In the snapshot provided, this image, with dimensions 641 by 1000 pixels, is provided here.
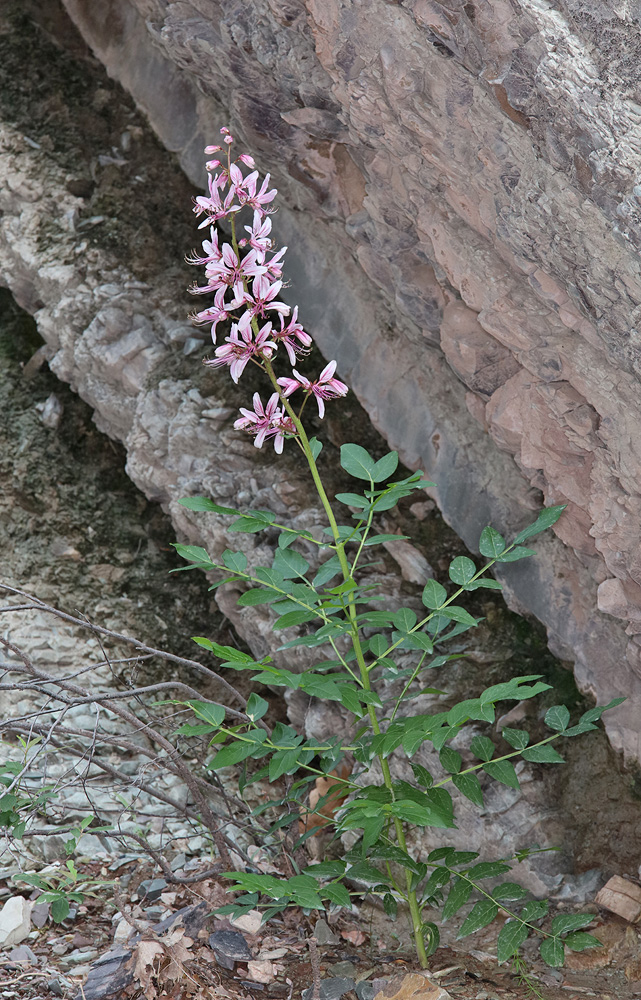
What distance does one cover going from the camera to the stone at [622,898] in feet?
6.18

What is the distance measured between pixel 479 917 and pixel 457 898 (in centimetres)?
7

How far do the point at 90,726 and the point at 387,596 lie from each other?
3.31 feet

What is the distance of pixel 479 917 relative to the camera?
1.69 meters

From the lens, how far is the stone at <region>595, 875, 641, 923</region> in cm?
188

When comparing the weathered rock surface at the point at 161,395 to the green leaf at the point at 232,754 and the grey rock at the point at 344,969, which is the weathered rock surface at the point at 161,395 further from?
the green leaf at the point at 232,754

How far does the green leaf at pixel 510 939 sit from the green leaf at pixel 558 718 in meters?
0.41

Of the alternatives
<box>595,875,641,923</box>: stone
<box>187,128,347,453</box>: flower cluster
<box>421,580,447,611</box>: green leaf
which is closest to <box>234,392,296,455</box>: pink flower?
<box>187,128,347,453</box>: flower cluster

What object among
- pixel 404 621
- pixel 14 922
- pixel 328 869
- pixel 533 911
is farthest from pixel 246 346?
pixel 14 922

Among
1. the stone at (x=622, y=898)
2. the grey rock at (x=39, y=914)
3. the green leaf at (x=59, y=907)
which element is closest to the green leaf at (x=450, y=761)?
the stone at (x=622, y=898)

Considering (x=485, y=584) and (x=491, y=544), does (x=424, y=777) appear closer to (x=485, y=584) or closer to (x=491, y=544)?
(x=485, y=584)

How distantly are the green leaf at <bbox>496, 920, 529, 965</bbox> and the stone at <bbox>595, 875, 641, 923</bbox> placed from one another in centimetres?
32

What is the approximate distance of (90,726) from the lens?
2512 mm

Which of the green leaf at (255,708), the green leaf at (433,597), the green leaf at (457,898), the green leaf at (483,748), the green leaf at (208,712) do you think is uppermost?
the green leaf at (433,597)

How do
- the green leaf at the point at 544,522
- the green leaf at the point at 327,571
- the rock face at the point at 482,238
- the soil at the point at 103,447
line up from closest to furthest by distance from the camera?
the rock face at the point at 482,238 < the green leaf at the point at 327,571 < the green leaf at the point at 544,522 < the soil at the point at 103,447
